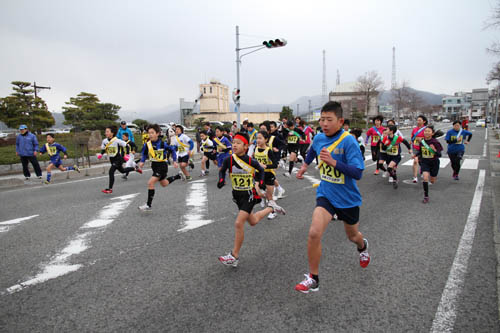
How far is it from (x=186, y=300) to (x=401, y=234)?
12.4 ft

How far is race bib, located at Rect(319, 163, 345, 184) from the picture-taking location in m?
3.37

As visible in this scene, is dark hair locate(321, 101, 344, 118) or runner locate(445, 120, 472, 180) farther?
runner locate(445, 120, 472, 180)

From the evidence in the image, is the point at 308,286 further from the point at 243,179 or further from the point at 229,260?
the point at 243,179

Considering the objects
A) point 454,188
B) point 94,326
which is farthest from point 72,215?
point 454,188

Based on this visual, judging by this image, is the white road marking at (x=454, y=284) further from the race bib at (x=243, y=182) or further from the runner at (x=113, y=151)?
the runner at (x=113, y=151)

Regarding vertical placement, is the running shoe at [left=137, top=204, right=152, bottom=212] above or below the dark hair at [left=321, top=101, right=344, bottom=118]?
below

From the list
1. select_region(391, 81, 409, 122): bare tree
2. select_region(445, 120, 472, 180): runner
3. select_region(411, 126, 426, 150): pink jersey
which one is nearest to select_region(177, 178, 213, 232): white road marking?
select_region(411, 126, 426, 150): pink jersey

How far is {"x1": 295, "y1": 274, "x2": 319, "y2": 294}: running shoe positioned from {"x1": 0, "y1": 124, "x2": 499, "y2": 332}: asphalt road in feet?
0.32

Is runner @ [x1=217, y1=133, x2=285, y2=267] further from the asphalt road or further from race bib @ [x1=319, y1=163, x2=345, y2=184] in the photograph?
race bib @ [x1=319, y1=163, x2=345, y2=184]

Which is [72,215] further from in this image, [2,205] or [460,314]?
[460,314]

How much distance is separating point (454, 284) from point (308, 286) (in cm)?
175

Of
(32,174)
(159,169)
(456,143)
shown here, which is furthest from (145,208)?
(456,143)

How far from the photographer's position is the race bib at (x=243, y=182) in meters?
4.22

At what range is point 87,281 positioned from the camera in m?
3.63
